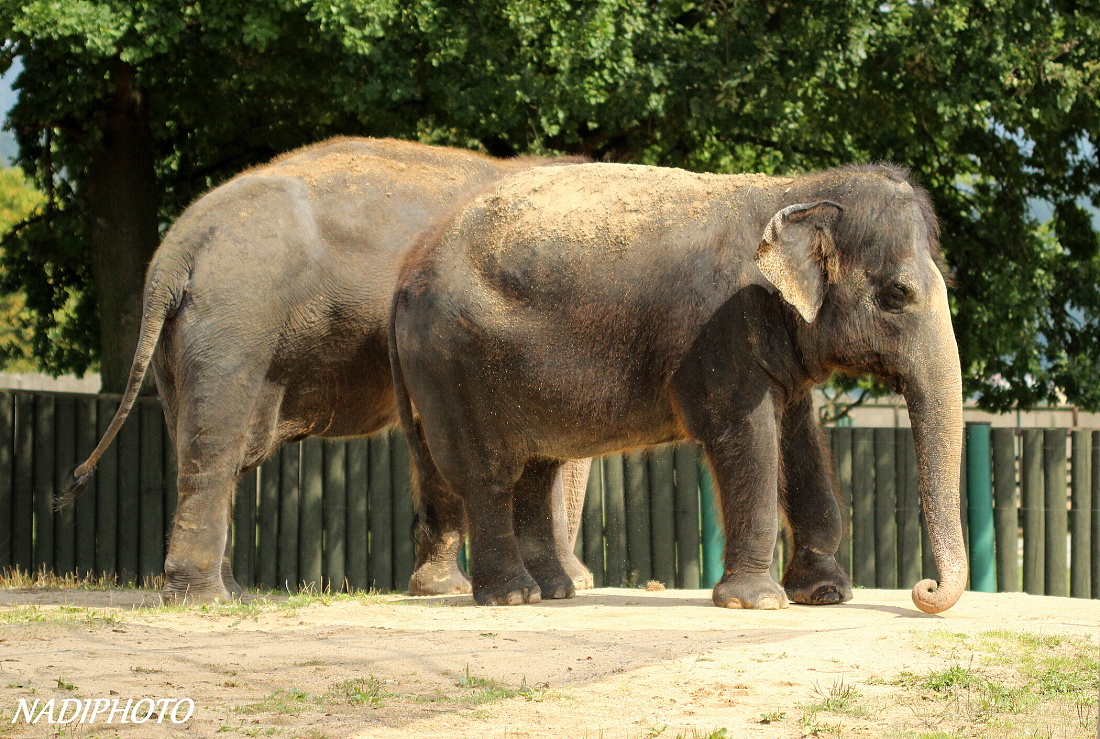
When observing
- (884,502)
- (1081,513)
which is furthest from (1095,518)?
(884,502)

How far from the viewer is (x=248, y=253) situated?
9047 mm

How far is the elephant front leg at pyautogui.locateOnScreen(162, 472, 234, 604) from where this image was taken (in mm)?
8742

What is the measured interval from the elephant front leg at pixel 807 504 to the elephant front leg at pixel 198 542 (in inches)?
126

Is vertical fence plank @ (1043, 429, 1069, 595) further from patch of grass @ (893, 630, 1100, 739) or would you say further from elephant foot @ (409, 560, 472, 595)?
patch of grass @ (893, 630, 1100, 739)

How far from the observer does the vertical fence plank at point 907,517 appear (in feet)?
41.7

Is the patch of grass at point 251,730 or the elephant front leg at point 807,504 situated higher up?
the elephant front leg at point 807,504

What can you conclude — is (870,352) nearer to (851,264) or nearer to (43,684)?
(851,264)

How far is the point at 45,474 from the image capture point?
13203 millimetres

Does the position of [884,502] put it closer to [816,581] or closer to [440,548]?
[440,548]

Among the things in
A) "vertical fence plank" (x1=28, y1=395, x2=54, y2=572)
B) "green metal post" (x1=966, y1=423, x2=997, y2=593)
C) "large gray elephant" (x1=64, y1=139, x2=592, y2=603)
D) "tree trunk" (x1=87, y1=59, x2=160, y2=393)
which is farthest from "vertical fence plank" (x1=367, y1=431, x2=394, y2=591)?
"green metal post" (x1=966, y1=423, x2=997, y2=593)

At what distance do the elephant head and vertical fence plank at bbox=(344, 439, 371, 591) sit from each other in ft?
18.9

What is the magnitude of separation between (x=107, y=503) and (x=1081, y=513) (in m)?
8.11

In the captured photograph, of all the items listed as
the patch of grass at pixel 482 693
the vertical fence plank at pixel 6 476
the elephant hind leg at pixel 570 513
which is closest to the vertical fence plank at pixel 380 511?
the elephant hind leg at pixel 570 513

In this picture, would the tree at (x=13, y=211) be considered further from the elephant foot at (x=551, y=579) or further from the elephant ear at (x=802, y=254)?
the elephant ear at (x=802, y=254)
